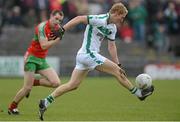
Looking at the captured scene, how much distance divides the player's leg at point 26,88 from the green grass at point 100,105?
20 centimetres

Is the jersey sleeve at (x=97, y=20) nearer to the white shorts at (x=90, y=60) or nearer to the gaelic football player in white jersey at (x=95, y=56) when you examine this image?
the gaelic football player in white jersey at (x=95, y=56)

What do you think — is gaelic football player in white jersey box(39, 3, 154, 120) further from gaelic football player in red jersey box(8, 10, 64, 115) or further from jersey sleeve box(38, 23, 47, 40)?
jersey sleeve box(38, 23, 47, 40)

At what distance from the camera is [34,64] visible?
52.6ft

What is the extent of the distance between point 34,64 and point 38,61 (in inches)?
5.3

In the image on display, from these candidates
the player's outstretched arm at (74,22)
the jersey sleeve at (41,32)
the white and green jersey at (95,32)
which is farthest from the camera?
the jersey sleeve at (41,32)

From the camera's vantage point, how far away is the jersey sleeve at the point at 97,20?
A: 47.2 ft

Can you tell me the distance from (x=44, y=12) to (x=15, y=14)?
126 cm

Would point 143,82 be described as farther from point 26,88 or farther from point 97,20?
point 26,88

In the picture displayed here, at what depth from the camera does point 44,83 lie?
16703 millimetres

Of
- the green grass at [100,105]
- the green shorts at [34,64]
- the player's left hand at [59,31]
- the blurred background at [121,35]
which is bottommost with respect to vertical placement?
the green grass at [100,105]

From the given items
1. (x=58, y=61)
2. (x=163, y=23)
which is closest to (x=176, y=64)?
(x=163, y=23)

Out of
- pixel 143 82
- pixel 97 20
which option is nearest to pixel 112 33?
pixel 97 20

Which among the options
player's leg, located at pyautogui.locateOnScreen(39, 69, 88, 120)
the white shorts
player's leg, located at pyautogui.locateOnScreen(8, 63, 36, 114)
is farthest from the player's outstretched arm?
player's leg, located at pyautogui.locateOnScreen(8, 63, 36, 114)

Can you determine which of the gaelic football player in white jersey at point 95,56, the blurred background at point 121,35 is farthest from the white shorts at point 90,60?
the blurred background at point 121,35
